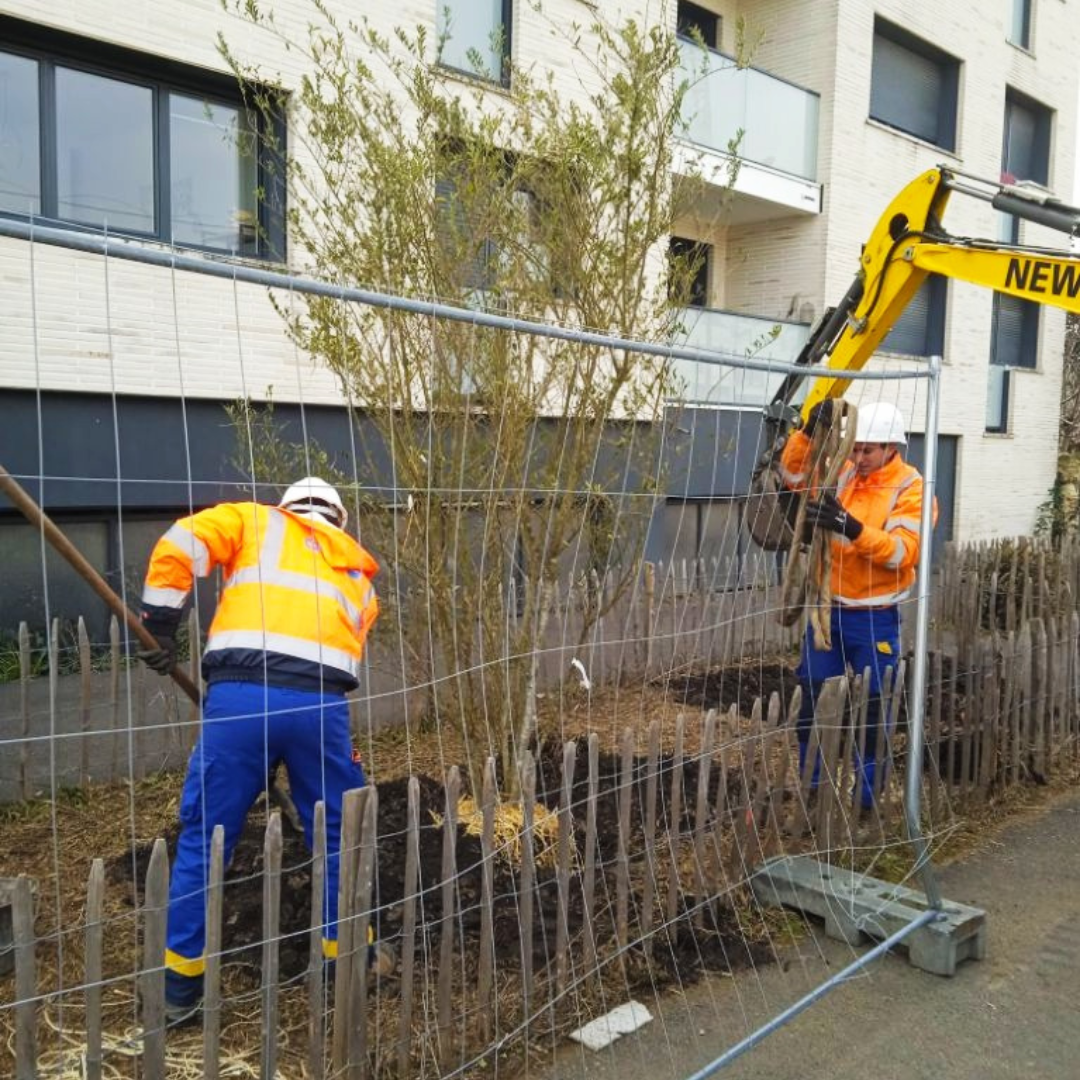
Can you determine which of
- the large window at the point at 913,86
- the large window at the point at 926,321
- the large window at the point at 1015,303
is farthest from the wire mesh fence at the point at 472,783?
the large window at the point at 1015,303

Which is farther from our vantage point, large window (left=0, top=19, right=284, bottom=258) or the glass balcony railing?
the glass balcony railing

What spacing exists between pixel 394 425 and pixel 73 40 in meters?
5.33

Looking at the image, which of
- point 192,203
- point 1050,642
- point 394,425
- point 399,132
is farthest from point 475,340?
point 192,203

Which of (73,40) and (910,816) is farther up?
(73,40)

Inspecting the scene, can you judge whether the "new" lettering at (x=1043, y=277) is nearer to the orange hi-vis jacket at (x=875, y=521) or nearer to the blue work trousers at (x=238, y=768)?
the orange hi-vis jacket at (x=875, y=521)

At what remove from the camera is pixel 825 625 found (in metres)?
4.75

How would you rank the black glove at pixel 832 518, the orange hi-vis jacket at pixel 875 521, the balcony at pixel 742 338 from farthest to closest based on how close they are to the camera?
the balcony at pixel 742 338, the orange hi-vis jacket at pixel 875 521, the black glove at pixel 832 518

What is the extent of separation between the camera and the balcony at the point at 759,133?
1238cm

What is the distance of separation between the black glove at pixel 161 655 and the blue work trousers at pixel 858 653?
112 inches

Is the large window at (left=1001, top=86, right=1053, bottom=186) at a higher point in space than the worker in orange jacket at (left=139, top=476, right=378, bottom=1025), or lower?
higher

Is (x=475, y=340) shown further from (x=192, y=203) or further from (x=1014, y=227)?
(x=1014, y=227)

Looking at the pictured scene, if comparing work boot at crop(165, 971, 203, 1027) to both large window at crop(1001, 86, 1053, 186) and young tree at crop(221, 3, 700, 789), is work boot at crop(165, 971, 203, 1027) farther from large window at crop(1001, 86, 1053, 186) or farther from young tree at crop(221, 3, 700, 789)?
large window at crop(1001, 86, 1053, 186)

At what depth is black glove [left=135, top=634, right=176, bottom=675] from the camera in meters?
3.26

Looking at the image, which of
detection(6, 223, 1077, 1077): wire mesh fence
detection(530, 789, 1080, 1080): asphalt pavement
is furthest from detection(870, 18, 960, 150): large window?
detection(530, 789, 1080, 1080): asphalt pavement
